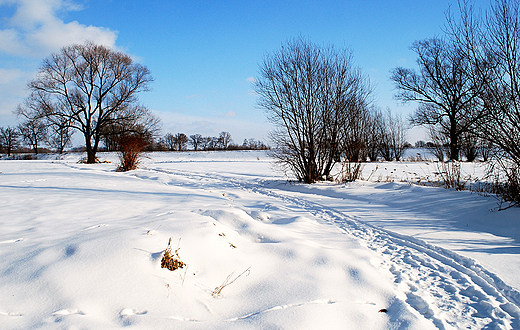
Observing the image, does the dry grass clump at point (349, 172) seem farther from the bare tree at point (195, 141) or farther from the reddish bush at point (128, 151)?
the bare tree at point (195, 141)

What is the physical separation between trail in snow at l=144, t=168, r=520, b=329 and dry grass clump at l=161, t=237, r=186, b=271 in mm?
873

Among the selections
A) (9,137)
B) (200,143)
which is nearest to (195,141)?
(200,143)

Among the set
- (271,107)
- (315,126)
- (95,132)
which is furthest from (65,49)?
(315,126)

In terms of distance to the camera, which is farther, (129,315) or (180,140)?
(180,140)

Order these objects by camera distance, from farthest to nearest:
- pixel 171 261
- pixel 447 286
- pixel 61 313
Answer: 1. pixel 447 286
2. pixel 171 261
3. pixel 61 313

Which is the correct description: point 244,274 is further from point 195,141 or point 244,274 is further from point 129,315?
point 195,141

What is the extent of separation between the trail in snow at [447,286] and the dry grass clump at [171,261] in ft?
2.86

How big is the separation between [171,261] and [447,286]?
2814mm

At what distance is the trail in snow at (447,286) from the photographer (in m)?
2.39

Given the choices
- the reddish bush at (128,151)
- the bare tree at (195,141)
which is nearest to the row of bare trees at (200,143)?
the bare tree at (195,141)

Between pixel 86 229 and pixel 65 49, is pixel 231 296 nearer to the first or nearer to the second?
pixel 86 229

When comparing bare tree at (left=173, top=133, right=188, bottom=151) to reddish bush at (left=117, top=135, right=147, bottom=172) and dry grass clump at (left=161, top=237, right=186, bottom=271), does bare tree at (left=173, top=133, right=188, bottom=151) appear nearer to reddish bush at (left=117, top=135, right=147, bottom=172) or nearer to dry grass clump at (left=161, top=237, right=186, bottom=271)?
reddish bush at (left=117, top=135, right=147, bottom=172)

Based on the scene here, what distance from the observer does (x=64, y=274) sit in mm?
2229

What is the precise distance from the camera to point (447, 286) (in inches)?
116
